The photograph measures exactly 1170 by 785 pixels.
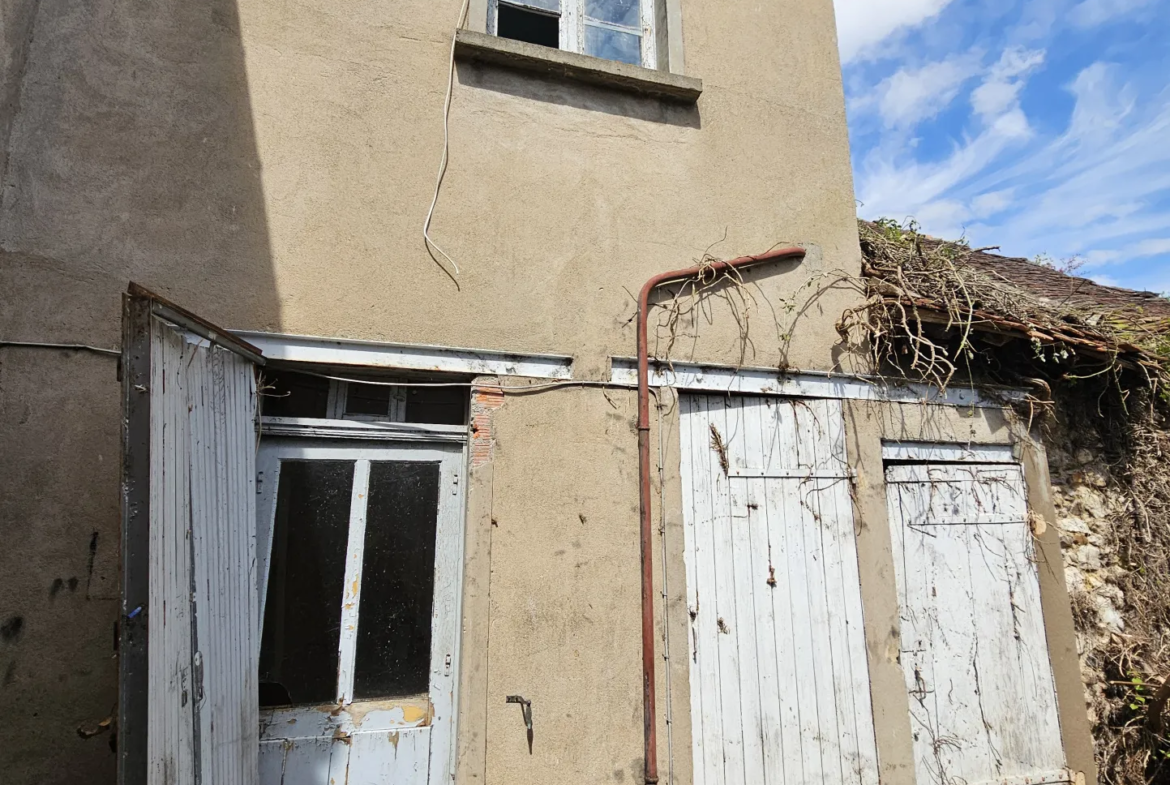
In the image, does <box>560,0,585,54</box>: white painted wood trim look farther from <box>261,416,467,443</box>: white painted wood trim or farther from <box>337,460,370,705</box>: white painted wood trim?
<box>337,460,370,705</box>: white painted wood trim

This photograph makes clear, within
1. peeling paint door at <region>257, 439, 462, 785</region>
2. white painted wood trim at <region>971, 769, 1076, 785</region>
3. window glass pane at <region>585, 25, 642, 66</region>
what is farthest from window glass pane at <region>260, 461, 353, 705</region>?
white painted wood trim at <region>971, 769, 1076, 785</region>

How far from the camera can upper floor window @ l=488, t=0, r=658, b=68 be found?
12.8 ft

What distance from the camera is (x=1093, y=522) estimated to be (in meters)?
4.32

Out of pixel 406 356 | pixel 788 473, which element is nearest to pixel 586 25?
pixel 406 356

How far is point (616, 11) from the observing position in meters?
4.07

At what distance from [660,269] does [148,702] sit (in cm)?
299

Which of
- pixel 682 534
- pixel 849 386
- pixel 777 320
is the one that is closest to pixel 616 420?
pixel 682 534

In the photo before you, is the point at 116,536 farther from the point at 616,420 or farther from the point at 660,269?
the point at 660,269

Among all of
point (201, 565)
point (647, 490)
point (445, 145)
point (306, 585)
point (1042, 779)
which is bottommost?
point (1042, 779)

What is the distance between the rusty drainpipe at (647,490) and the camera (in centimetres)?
303

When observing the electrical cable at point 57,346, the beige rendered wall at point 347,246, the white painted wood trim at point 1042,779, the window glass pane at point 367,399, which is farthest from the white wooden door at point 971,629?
the electrical cable at point 57,346

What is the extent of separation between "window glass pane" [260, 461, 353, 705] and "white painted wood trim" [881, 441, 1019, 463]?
319 centimetres

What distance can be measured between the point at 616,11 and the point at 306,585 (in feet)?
12.8

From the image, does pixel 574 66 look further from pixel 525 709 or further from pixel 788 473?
pixel 525 709
